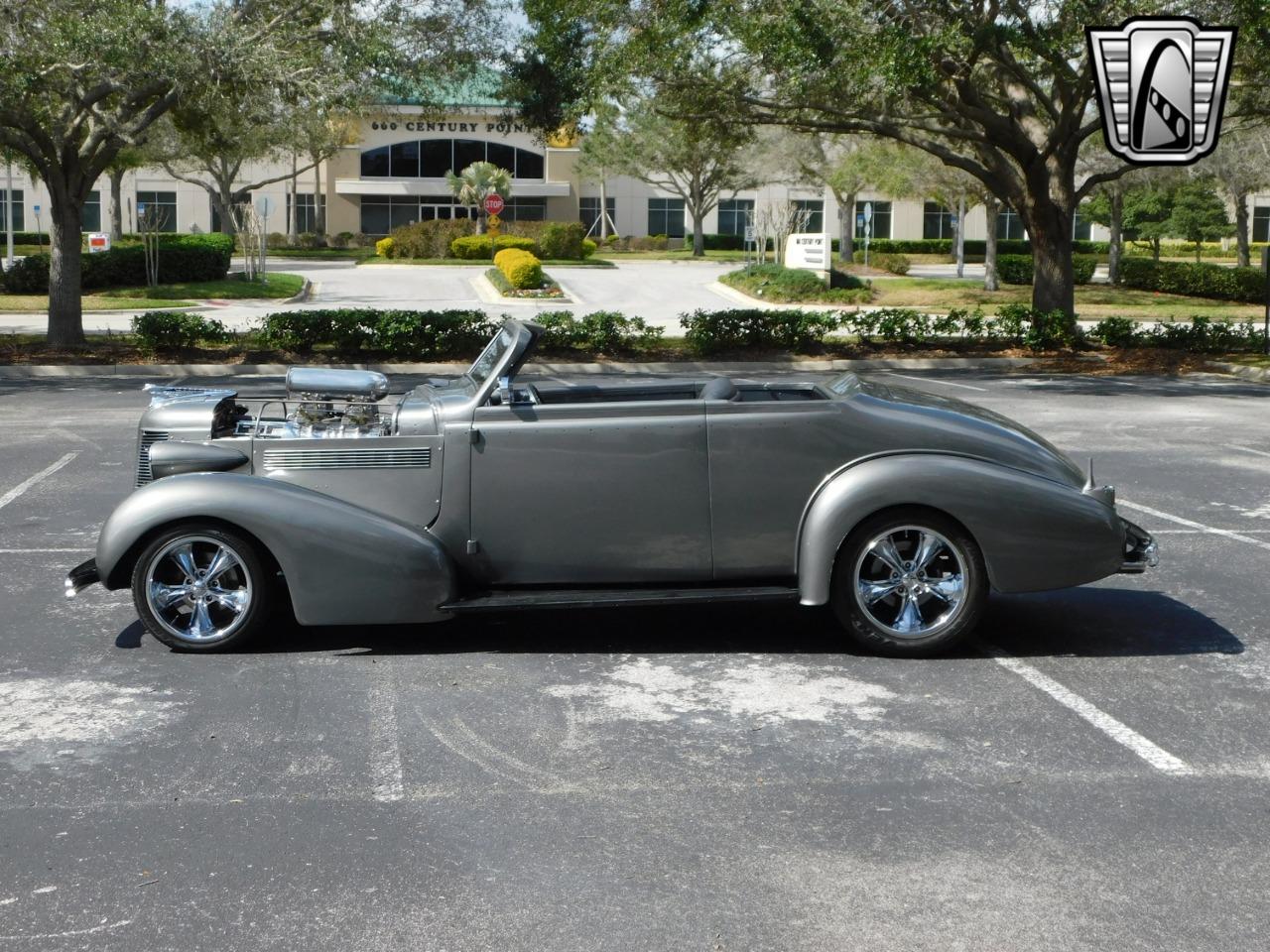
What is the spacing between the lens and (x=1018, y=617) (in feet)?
23.5

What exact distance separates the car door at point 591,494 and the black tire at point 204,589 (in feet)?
3.28

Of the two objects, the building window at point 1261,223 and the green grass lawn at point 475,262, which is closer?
the green grass lawn at point 475,262

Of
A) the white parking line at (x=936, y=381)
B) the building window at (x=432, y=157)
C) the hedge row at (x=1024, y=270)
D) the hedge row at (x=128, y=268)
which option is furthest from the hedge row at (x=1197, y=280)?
the building window at (x=432, y=157)

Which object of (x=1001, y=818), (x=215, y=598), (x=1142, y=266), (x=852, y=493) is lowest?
(x=1001, y=818)

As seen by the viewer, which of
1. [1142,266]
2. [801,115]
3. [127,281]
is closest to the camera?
[801,115]

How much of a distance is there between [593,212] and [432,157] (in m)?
9.36

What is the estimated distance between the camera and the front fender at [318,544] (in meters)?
6.15

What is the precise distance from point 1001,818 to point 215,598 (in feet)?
11.7

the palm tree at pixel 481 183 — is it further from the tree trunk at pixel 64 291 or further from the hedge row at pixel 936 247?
the tree trunk at pixel 64 291

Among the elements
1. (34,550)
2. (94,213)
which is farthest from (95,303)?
(94,213)

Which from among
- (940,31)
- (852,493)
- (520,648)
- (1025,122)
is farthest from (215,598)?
(1025,122)

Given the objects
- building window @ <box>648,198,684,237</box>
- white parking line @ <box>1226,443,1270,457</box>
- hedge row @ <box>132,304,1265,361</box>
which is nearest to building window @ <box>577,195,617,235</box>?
building window @ <box>648,198,684,237</box>

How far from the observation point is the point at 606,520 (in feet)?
20.8

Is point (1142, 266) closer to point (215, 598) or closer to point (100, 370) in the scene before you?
point (100, 370)
